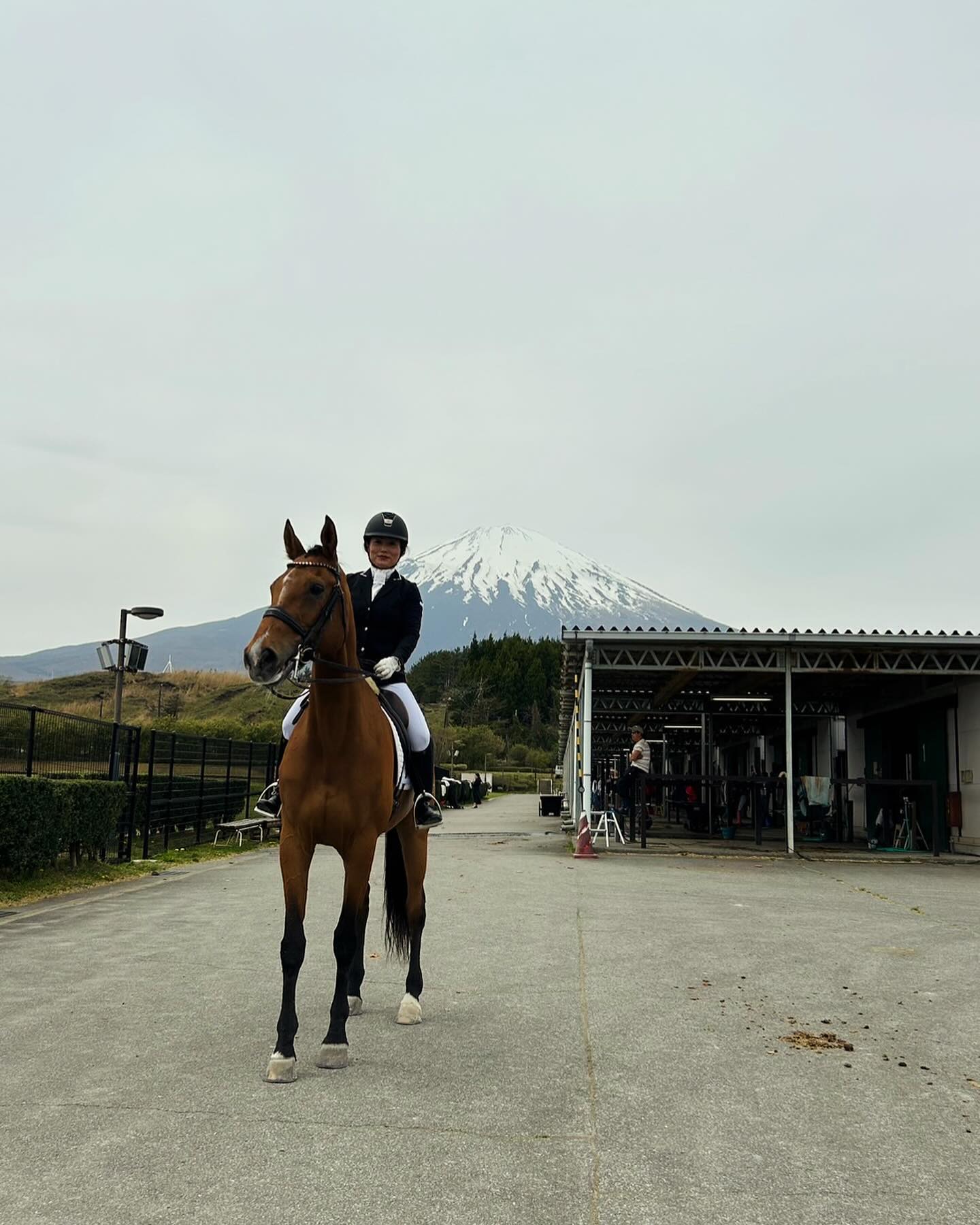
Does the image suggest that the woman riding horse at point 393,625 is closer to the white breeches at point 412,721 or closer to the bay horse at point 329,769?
the white breeches at point 412,721

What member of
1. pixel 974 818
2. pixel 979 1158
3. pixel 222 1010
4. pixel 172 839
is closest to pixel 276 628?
pixel 222 1010

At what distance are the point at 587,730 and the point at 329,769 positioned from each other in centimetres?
1393

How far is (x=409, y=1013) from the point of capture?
5.19 meters

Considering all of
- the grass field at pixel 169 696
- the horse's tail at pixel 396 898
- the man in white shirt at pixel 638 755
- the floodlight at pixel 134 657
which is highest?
the grass field at pixel 169 696

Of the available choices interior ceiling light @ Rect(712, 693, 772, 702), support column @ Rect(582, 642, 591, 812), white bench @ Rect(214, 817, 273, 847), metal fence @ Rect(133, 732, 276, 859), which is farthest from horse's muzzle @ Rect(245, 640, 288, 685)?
interior ceiling light @ Rect(712, 693, 772, 702)

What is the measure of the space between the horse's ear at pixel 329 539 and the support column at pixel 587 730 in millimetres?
13746

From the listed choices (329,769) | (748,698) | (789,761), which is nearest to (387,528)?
(329,769)

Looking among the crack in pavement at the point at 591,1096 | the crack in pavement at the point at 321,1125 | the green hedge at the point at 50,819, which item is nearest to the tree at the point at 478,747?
the green hedge at the point at 50,819

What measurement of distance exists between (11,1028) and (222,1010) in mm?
1030

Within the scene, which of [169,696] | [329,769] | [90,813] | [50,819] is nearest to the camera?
[329,769]

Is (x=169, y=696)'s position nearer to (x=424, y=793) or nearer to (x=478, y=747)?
(x=478, y=747)

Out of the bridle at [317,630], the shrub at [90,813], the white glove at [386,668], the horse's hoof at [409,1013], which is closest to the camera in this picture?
the bridle at [317,630]

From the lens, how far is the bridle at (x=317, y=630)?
4.28m

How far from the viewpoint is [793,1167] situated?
129 inches
